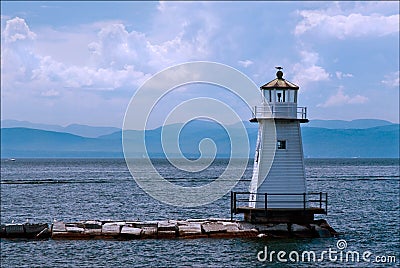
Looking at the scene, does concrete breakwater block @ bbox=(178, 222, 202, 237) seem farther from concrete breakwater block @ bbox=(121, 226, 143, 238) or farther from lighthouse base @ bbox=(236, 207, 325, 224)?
lighthouse base @ bbox=(236, 207, 325, 224)

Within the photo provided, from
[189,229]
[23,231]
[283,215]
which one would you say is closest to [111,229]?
[189,229]

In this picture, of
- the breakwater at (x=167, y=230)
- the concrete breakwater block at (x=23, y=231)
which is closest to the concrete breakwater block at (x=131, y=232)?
the breakwater at (x=167, y=230)

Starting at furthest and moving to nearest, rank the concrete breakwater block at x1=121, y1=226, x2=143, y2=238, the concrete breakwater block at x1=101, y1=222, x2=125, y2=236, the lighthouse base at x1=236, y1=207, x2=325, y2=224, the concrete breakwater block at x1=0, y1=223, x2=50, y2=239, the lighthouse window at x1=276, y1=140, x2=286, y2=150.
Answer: the concrete breakwater block at x1=0, y1=223, x2=50, y2=239 < the concrete breakwater block at x1=101, y1=222, x2=125, y2=236 < the concrete breakwater block at x1=121, y1=226, x2=143, y2=238 < the lighthouse window at x1=276, y1=140, x2=286, y2=150 < the lighthouse base at x1=236, y1=207, x2=325, y2=224

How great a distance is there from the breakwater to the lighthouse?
68 cm

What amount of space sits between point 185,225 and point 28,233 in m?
8.83

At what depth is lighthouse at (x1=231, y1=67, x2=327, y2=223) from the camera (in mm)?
37688

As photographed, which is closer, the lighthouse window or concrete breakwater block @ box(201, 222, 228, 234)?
the lighthouse window

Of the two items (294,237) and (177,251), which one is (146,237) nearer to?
(177,251)

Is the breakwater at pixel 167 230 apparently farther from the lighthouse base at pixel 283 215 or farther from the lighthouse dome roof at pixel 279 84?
the lighthouse dome roof at pixel 279 84

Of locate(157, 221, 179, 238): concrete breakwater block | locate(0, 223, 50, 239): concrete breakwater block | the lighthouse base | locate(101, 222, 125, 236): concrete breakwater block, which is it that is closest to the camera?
the lighthouse base

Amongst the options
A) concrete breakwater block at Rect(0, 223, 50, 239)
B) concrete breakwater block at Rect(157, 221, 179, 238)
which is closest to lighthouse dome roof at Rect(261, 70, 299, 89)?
concrete breakwater block at Rect(157, 221, 179, 238)

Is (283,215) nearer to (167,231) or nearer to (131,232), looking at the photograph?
(167,231)

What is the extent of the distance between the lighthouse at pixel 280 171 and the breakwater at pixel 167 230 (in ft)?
2.24

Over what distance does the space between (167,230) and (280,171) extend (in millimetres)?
6976
